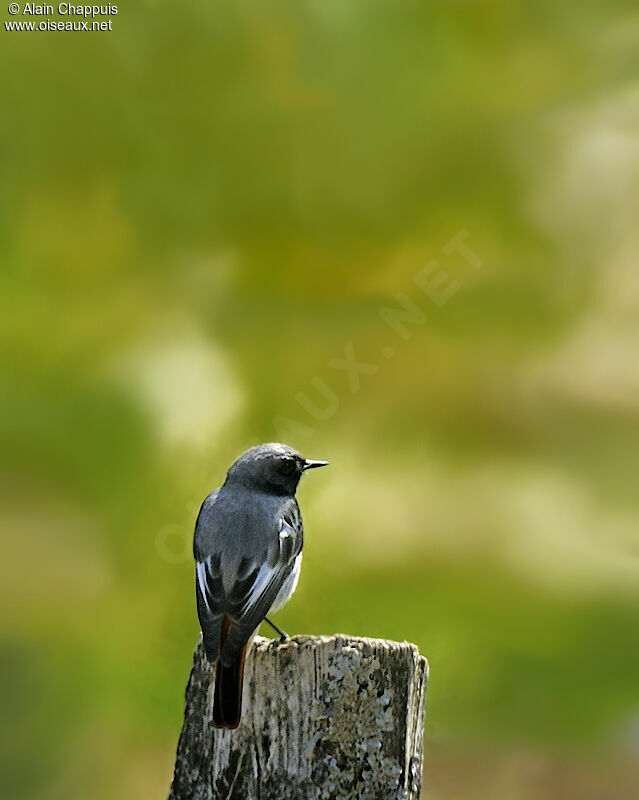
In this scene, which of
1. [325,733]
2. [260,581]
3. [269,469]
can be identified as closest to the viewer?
[325,733]

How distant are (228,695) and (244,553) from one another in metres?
1.06

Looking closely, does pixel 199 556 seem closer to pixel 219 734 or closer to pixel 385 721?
pixel 219 734

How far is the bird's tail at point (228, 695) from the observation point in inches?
121

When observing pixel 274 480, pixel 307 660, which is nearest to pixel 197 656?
pixel 307 660

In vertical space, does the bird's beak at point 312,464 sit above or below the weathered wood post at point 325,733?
above

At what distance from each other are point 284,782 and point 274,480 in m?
1.90

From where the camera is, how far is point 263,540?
4.22m

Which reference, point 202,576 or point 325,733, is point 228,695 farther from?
point 202,576

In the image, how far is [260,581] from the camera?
4062mm

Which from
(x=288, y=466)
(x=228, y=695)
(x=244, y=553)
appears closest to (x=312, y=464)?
(x=288, y=466)

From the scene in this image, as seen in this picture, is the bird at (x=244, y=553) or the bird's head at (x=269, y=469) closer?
the bird at (x=244, y=553)

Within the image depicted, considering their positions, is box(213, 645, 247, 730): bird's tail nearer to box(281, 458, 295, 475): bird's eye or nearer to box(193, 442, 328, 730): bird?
box(193, 442, 328, 730): bird

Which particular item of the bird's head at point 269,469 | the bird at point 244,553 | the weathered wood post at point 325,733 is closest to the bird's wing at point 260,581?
the bird at point 244,553

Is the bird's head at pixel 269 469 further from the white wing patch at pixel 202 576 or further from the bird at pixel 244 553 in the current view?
the white wing patch at pixel 202 576
